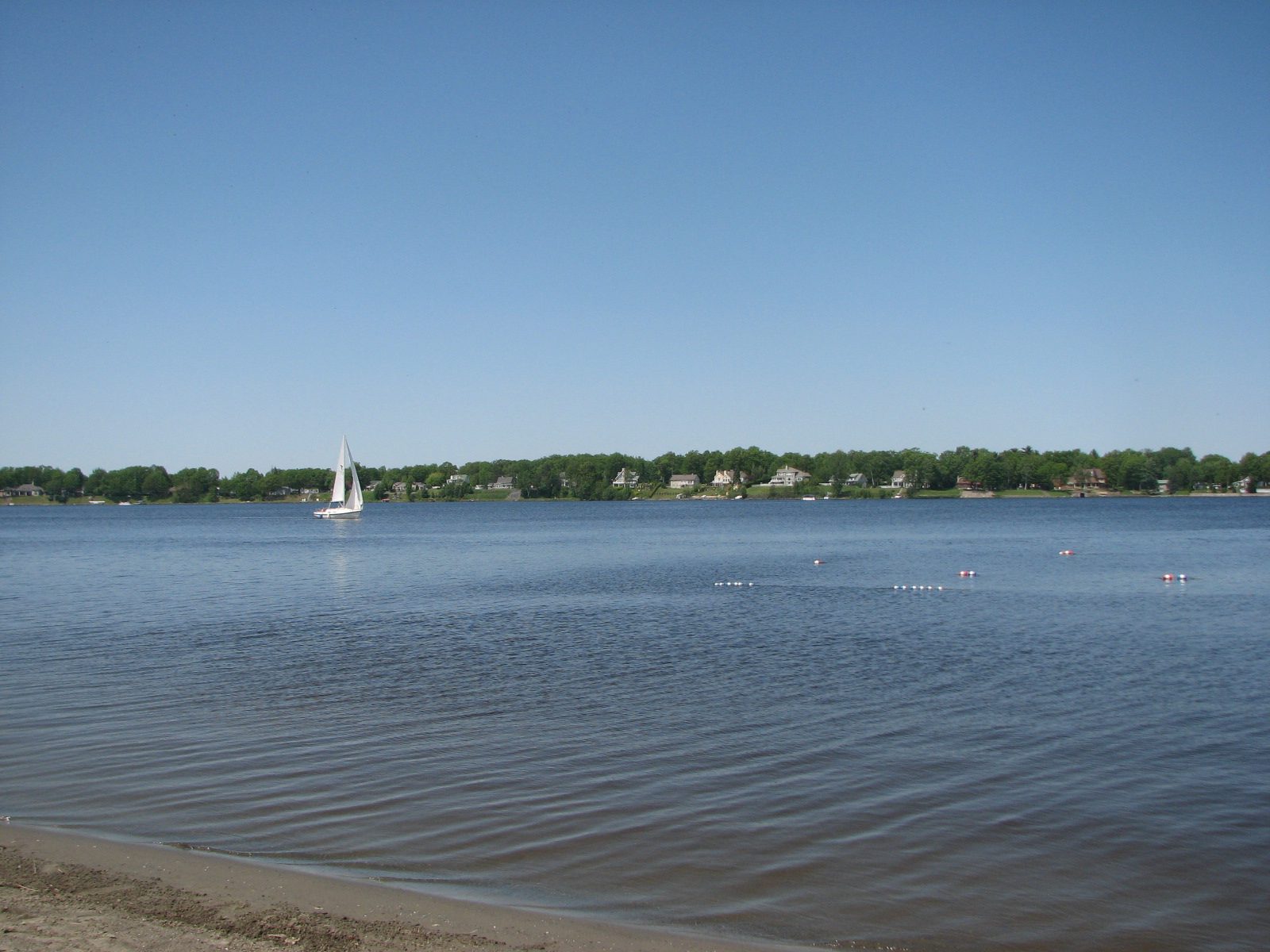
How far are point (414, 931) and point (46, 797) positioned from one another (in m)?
5.79

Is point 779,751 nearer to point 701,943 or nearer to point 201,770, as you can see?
point 701,943

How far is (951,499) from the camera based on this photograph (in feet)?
644

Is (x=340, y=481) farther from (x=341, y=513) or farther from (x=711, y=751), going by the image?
(x=711, y=751)

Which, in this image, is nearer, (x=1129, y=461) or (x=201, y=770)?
(x=201, y=770)

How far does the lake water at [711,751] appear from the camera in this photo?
8414 millimetres

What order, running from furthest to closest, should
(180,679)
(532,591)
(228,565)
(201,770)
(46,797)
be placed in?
(228,565) < (532,591) < (180,679) < (201,770) < (46,797)

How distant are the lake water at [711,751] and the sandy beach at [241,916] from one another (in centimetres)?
45

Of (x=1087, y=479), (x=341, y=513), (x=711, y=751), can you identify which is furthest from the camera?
(x=1087, y=479)

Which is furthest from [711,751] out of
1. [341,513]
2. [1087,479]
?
[1087,479]

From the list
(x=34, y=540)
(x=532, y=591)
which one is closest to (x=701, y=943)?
(x=532, y=591)

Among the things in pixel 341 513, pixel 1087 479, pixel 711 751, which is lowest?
pixel 711 751

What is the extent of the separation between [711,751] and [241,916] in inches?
262

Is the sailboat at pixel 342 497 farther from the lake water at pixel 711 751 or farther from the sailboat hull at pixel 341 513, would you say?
the lake water at pixel 711 751

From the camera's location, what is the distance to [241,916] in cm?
739
